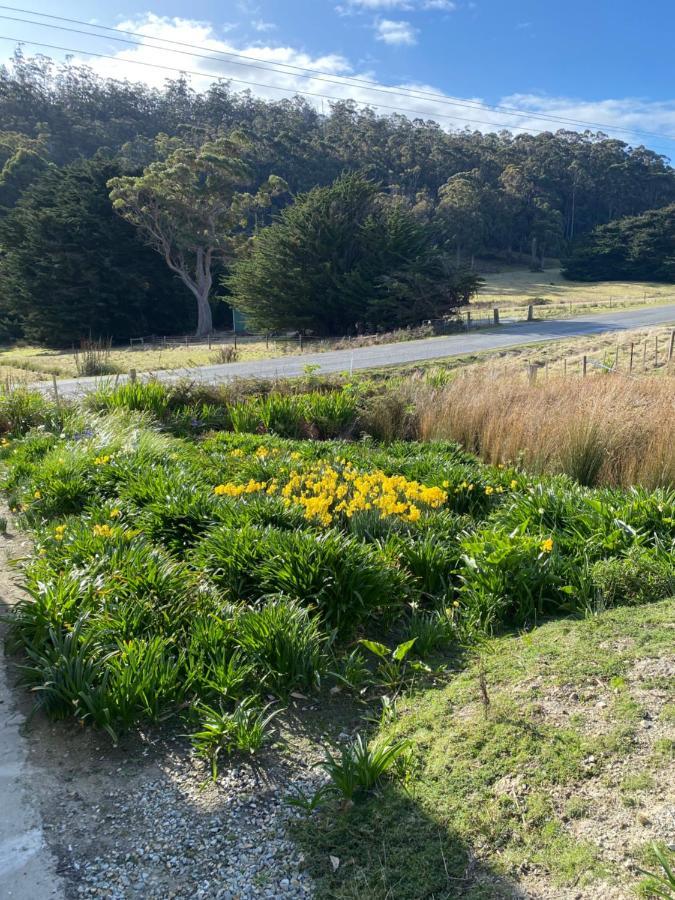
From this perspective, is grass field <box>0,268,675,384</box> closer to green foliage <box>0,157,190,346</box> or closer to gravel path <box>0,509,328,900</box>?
green foliage <box>0,157,190,346</box>

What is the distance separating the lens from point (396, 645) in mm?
3809

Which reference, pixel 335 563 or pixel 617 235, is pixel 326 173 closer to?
pixel 617 235

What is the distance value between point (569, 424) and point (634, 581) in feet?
9.95

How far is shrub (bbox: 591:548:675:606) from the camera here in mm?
3944

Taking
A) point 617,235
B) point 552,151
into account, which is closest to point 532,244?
point 617,235

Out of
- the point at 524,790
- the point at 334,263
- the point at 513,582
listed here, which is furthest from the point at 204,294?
the point at 524,790

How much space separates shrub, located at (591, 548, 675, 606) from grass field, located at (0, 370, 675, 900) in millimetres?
13

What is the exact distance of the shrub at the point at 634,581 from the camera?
3.94 metres

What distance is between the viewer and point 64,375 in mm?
19000

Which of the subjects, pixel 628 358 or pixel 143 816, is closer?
pixel 143 816

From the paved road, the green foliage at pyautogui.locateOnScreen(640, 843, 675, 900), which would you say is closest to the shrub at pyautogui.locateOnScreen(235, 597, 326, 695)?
the green foliage at pyautogui.locateOnScreen(640, 843, 675, 900)

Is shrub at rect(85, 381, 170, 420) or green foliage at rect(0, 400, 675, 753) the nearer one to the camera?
green foliage at rect(0, 400, 675, 753)

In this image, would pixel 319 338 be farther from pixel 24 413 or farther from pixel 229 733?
pixel 229 733

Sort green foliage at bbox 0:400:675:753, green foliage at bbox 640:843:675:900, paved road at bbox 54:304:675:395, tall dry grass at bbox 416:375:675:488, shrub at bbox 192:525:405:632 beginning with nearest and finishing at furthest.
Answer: green foliage at bbox 640:843:675:900
green foliage at bbox 0:400:675:753
shrub at bbox 192:525:405:632
tall dry grass at bbox 416:375:675:488
paved road at bbox 54:304:675:395
